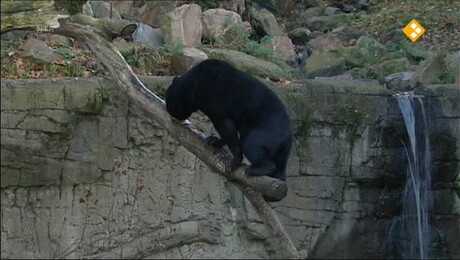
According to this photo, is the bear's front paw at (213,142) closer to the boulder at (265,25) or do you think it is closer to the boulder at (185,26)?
the boulder at (185,26)

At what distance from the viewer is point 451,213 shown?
11.2 metres

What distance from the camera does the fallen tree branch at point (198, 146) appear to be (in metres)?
6.49

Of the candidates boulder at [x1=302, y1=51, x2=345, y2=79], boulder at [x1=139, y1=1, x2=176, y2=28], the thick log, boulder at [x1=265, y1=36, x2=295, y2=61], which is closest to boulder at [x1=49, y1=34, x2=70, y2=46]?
the thick log

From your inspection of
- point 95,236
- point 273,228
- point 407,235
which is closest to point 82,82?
point 95,236

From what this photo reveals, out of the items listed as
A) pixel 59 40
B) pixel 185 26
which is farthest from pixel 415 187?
pixel 59 40

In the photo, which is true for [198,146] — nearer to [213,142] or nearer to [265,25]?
[213,142]

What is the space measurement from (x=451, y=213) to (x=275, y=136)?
4955 mm

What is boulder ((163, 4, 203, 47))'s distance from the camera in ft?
40.5

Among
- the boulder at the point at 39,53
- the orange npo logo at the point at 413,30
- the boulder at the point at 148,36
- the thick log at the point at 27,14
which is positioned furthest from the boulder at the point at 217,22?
the thick log at the point at 27,14

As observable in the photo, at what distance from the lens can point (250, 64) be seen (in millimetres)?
11289

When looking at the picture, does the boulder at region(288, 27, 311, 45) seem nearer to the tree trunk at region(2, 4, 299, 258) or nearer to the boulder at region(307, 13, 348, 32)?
the boulder at region(307, 13, 348, 32)

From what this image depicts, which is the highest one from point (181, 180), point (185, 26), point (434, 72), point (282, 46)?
point (282, 46)

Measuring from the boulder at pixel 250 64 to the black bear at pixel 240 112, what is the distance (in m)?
3.88

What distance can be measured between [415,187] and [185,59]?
11.0 ft
